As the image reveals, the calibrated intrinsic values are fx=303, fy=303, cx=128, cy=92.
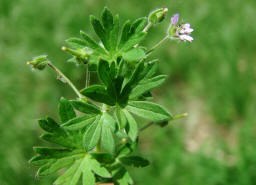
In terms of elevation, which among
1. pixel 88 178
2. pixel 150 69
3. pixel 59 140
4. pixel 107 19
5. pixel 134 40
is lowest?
Answer: pixel 88 178

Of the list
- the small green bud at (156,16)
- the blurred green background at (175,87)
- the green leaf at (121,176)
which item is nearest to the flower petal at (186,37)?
the small green bud at (156,16)

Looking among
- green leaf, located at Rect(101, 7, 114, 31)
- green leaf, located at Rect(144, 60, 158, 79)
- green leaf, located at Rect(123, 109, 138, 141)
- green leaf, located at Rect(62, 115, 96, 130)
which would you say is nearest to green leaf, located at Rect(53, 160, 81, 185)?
green leaf, located at Rect(62, 115, 96, 130)

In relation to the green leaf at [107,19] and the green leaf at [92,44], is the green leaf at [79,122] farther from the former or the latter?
the green leaf at [107,19]

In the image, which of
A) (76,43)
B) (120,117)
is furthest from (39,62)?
(120,117)

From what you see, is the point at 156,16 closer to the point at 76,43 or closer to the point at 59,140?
the point at 76,43

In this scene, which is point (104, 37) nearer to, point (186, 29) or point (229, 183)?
point (186, 29)

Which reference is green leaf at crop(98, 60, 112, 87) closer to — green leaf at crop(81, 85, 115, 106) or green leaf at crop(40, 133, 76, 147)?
green leaf at crop(81, 85, 115, 106)
